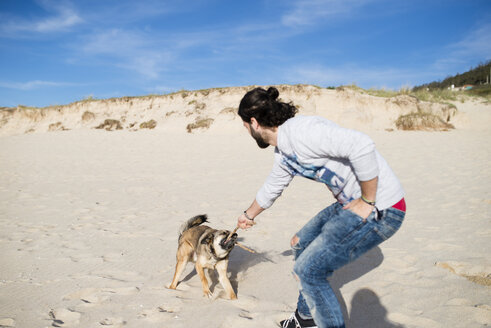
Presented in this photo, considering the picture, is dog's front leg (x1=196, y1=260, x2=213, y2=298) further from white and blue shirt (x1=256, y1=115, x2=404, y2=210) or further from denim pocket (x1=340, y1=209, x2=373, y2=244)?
denim pocket (x1=340, y1=209, x2=373, y2=244)

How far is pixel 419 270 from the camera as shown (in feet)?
12.8

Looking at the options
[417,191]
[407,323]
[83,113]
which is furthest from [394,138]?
[83,113]

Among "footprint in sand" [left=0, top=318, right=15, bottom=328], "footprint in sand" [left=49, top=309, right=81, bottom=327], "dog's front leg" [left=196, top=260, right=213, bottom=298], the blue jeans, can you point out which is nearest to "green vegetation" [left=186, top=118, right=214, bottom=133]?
"dog's front leg" [left=196, top=260, right=213, bottom=298]

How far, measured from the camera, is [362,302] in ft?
10.9

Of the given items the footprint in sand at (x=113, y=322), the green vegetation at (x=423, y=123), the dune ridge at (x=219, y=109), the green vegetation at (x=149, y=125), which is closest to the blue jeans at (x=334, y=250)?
the footprint in sand at (x=113, y=322)

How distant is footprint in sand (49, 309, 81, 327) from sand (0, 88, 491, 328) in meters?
0.01

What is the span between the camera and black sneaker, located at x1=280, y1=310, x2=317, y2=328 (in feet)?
8.86

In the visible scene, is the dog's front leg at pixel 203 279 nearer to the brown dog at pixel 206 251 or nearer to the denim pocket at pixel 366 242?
the brown dog at pixel 206 251

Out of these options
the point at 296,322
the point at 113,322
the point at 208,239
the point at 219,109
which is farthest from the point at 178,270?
the point at 219,109

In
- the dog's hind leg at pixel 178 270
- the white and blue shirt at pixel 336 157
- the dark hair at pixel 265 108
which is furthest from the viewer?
the dog's hind leg at pixel 178 270

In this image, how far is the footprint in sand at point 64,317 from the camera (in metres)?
2.89

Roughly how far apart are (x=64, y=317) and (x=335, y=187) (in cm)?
283

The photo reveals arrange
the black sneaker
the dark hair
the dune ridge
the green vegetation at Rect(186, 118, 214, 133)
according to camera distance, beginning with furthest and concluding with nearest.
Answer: the dune ridge
the green vegetation at Rect(186, 118, 214, 133)
the black sneaker
the dark hair

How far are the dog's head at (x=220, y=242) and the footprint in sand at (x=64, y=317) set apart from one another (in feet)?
4.63
